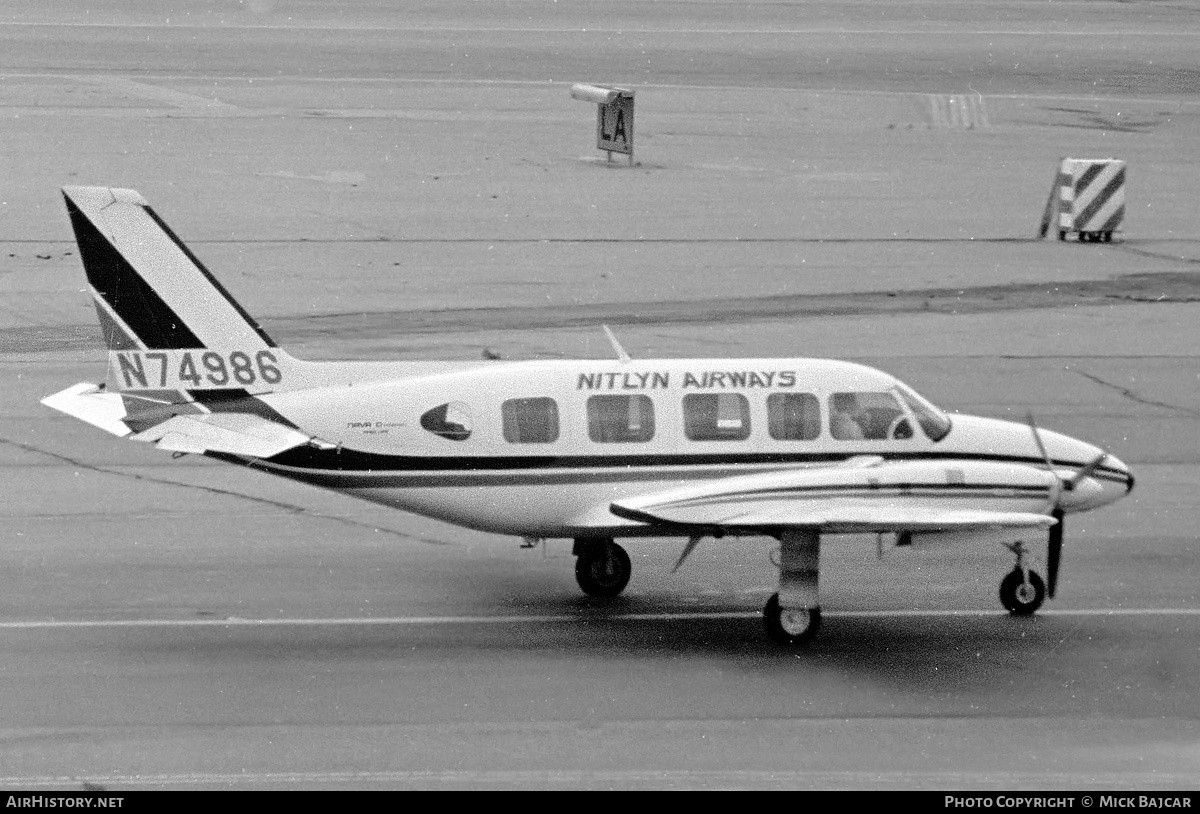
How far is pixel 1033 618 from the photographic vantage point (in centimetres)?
1781

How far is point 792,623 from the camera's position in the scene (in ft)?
54.7

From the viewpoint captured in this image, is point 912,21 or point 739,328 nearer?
point 739,328

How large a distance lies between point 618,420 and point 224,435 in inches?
135

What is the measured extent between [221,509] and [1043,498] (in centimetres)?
929

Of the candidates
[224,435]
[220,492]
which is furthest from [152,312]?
[220,492]

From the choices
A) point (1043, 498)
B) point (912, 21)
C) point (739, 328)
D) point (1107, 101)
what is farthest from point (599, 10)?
point (1043, 498)

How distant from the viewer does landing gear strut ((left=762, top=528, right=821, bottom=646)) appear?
1655cm

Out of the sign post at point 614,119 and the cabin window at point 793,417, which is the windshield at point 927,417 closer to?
the cabin window at point 793,417

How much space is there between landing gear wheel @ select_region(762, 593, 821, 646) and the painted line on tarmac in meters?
1.05

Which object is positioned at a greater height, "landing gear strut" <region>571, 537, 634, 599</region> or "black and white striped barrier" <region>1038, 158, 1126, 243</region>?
"black and white striped barrier" <region>1038, 158, 1126, 243</region>

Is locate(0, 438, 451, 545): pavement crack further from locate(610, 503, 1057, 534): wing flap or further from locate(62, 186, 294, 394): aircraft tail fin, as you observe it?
locate(610, 503, 1057, 534): wing flap

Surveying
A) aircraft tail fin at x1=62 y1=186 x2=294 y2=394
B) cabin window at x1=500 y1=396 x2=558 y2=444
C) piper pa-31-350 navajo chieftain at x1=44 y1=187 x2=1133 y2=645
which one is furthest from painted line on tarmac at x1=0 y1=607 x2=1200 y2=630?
aircraft tail fin at x1=62 y1=186 x2=294 y2=394

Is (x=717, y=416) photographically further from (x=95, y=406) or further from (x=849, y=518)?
(x=95, y=406)
